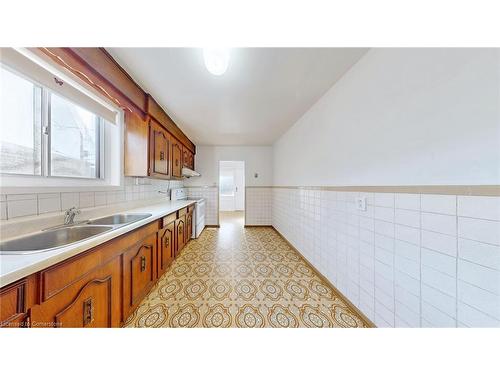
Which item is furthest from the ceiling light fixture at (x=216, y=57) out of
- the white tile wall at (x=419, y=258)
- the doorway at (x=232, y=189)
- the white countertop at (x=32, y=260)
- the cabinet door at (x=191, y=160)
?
the doorway at (x=232, y=189)

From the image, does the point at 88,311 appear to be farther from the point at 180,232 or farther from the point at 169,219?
the point at 180,232

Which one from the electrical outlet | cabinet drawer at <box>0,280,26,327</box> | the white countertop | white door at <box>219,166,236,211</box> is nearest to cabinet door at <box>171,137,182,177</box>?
the white countertop

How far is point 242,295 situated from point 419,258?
145 centimetres

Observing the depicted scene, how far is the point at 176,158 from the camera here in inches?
118

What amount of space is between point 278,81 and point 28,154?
7.06 ft

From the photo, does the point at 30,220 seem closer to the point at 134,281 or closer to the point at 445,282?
the point at 134,281

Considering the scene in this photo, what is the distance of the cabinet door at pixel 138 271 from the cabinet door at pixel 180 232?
701mm

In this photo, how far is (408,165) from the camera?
39.8 inches

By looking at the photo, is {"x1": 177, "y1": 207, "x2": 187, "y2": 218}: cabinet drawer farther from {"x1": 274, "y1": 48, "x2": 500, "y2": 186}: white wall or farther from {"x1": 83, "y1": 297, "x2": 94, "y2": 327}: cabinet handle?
{"x1": 274, "y1": 48, "x2": 500, "y2": 186}: white wall

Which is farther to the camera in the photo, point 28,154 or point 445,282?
point 28,154

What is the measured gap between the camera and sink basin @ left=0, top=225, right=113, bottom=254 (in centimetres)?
92

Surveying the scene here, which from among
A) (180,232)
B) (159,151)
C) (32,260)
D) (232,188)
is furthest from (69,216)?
(232,188)

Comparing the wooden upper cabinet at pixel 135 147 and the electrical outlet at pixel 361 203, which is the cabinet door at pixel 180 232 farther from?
the electrical outlet at pixel 361 203
